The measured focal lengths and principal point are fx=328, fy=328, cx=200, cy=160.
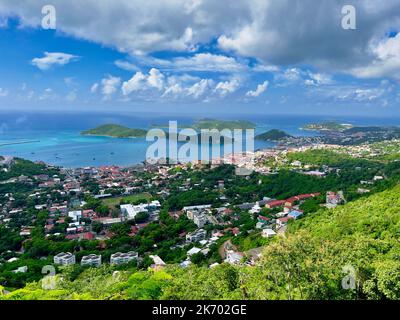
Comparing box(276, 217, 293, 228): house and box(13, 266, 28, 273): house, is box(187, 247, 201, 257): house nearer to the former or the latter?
box(276, 217, 293, 228): house

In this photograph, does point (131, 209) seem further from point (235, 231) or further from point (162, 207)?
point (235, 231)

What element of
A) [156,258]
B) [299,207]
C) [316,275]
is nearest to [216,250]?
[156,258]

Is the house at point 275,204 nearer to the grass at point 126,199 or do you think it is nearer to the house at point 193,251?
the house at point 193,251

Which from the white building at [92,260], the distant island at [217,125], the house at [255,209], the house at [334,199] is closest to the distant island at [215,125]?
the distant island at [217,125]

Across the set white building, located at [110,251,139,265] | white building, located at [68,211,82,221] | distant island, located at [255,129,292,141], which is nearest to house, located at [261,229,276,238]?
white building, located at [110,251,139,265]

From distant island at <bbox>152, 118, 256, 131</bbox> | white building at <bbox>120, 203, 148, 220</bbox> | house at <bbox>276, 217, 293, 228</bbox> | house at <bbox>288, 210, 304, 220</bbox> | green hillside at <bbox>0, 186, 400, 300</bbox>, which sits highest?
distant island at <bbox>152, 118, 256, 131</bbox>

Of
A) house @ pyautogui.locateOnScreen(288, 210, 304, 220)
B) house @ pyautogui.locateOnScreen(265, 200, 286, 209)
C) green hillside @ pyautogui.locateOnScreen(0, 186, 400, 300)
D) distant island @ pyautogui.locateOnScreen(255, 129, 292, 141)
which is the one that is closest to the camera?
green hillside @ pyautogui.locateOnScreen(0, 186, 400, 300)

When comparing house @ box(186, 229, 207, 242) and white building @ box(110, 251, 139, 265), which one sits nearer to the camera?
white building @ box(110, 251, 139, 265)
